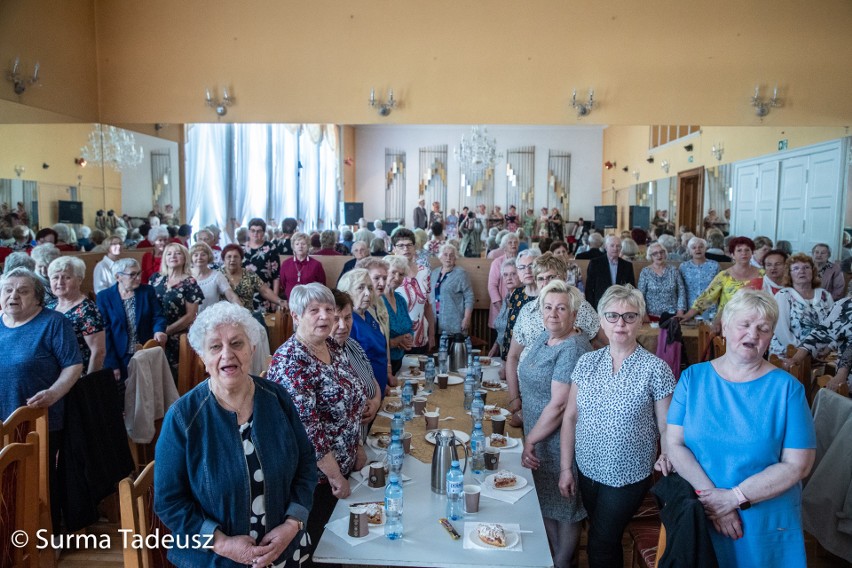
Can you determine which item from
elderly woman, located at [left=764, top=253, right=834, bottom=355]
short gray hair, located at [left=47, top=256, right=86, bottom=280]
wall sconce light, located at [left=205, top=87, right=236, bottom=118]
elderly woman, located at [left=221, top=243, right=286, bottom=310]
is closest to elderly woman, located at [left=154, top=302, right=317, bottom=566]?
short gray hair, located at [left=47, top=256, right=86, bottom=280]

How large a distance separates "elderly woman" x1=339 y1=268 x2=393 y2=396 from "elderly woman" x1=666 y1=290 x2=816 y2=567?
5.50 feet

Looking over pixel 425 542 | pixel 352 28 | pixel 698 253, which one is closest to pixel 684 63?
pixel 698 253

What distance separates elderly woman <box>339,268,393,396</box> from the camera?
3.27 meters

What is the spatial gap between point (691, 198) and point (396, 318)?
25.6ft

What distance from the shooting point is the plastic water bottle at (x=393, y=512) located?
78.1 inches

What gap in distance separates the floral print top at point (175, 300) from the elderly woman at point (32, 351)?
142 centimetres

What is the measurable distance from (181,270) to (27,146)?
11.9 feet

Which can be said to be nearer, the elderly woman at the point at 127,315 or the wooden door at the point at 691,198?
the elderly woman at the point at 127,315

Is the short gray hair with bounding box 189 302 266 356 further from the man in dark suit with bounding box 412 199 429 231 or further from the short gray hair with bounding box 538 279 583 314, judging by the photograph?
the man in dark suit with bounding box 412 199 429 231

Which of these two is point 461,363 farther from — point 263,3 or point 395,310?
point 263,3

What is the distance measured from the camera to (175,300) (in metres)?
4.55

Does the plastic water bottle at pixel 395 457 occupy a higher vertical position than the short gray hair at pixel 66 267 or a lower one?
lower

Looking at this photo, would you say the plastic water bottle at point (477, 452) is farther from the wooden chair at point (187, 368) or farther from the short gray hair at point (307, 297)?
the wooden chair at point (187, 368)

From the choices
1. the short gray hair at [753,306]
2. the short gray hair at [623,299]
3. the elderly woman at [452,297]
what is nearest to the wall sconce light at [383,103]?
the elderly woman at [452,297]
